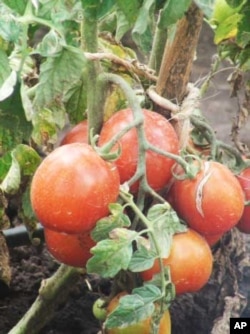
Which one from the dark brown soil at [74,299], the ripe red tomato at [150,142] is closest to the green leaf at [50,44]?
the ripe red tomato at [150,142]

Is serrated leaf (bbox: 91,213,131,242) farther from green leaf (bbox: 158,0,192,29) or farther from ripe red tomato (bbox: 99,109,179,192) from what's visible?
green leaf (bbox: 158,0,192,29)

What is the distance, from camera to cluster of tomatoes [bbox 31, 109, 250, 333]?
0.80m

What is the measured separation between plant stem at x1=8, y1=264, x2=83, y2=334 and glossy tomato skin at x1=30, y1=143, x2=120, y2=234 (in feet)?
1.01

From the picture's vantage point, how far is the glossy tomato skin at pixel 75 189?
2.62ft

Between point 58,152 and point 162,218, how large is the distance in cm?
13

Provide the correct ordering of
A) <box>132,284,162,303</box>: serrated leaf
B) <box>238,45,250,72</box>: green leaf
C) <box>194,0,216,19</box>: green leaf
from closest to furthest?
1. <box>194,0,216,19</box>: green leaf
2. <box>132,284,162,303</box>: serrated leaf
3. <box>238,45,250,72</box>: green leaf

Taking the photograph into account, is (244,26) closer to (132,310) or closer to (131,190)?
(131,190)

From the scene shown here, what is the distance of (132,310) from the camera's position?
0.82 meters

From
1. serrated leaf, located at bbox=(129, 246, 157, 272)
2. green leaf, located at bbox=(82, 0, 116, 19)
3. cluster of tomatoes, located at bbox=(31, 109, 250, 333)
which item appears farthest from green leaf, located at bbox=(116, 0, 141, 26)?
serrated leaf, located at bbox=(129, 246, 157, 272)

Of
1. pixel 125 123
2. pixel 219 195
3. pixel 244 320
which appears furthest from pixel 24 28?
pixel 244 320

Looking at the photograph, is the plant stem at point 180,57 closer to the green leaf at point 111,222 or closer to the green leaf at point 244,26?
the green leaf at point 244,26

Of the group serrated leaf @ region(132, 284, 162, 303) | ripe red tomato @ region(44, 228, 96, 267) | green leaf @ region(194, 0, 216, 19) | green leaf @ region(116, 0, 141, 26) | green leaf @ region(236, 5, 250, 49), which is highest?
green leaf @ region(194, 0, 216, 19)

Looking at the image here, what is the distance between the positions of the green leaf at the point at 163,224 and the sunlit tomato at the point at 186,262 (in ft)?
0.17

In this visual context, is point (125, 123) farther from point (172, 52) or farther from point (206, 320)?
point (206, 320)
